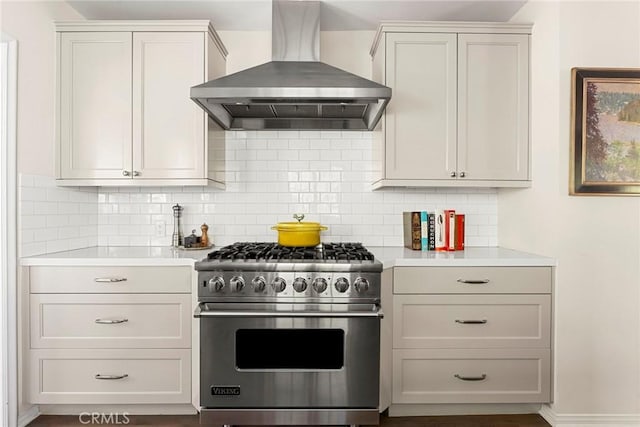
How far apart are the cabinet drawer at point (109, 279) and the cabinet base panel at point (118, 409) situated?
685 mm

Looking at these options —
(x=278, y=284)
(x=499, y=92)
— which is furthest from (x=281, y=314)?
(x=499, y=92)

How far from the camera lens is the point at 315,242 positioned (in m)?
2.70

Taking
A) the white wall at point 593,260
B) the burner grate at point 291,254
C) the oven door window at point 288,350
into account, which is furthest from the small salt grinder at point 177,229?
the white wall at point 593,260

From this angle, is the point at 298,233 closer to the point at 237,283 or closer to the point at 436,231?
the point at 237,283

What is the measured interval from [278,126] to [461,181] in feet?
4.10

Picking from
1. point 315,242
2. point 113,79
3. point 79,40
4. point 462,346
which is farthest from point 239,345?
point 79,40

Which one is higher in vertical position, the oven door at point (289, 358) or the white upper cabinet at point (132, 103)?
the white upper cabinet at point (132, 103)

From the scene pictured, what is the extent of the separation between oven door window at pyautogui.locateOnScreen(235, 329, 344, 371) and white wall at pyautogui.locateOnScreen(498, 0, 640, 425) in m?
1.23

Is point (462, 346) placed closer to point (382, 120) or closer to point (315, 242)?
point (315, 242)

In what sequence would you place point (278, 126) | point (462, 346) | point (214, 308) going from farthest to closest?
1. point (278, 126)
2. point (462, 346)
3. point (214, 308)

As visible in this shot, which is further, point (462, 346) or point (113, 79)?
point (113, 79)

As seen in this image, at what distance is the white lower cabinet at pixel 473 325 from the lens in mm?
2371

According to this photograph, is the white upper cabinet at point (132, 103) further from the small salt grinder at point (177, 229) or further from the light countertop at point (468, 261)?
the light countertop at point (468, 261)

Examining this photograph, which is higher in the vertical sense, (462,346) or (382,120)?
(382,120)
